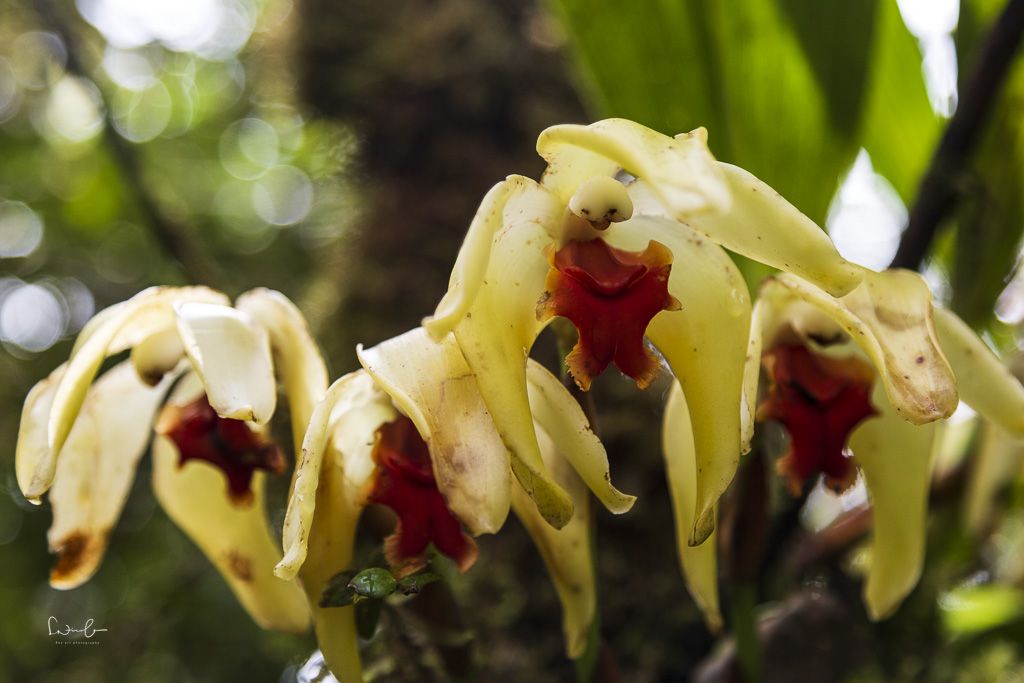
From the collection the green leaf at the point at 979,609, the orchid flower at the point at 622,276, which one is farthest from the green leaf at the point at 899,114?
the orchid flower at the point at 622,276

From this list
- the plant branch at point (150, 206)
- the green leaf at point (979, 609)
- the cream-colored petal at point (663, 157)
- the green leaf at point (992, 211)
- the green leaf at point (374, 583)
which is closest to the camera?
the cream-colored petal at point (663, 157)

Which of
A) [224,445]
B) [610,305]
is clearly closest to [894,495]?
[610,305]

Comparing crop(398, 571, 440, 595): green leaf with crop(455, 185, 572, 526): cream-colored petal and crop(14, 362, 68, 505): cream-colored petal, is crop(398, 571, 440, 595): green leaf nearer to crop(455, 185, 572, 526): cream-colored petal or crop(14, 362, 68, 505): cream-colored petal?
crop(455, 185, 572, 526): cream-colored petal

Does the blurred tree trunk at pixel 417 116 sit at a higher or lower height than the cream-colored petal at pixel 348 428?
lower

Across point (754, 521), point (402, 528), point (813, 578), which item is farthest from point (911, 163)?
point (402, 528)

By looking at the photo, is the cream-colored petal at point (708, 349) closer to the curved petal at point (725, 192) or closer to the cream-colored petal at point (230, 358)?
the curved petal at point (725, 192)

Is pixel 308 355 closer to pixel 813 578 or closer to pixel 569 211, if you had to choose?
pixel 569 211

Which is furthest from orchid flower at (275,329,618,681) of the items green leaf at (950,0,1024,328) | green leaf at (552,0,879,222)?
green leaf at (950,0,1024,328)

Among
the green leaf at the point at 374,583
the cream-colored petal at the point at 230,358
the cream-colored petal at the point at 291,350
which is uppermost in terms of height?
the cream-colored petal at the point at 230,358

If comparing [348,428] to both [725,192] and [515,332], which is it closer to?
Result: [515,332]
